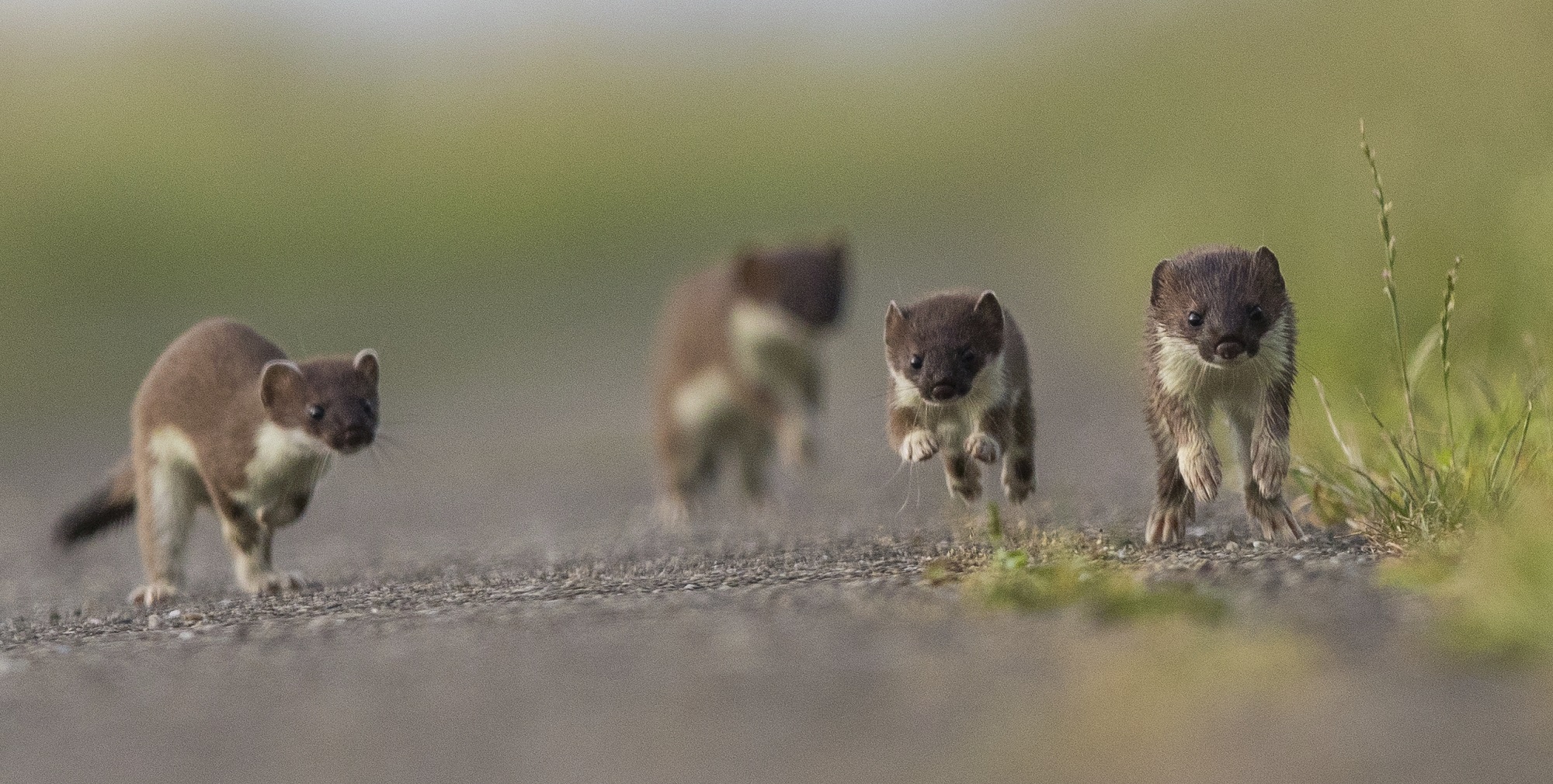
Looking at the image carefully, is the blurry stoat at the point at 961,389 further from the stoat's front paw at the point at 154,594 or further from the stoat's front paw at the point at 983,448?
the stoat's front paw at the point at 154,594

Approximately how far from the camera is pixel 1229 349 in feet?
16.8

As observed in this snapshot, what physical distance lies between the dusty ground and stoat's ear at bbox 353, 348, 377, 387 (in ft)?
0.91

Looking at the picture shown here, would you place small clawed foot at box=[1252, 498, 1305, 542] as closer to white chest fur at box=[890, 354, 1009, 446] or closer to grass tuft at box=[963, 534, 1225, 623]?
grass tuft at box=[963, 534, 1225, 623]

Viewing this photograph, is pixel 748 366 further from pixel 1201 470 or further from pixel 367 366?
pixel 1201 470

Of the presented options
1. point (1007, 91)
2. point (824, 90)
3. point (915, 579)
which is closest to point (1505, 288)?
point (915, 579)

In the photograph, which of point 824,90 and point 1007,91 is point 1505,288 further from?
point 824,90

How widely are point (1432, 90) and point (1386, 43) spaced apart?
6.18 feet

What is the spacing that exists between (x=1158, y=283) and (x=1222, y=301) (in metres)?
0.27

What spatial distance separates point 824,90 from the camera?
2830cm

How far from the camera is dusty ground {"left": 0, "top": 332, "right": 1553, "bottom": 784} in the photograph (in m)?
3.37

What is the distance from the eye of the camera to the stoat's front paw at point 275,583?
6.70 meters

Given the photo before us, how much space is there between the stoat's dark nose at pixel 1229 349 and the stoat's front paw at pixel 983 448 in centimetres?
70

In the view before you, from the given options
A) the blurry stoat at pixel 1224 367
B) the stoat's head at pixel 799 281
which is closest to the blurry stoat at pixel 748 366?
the stoat's head at pixel 799 281

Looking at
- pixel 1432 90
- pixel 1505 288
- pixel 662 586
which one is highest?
pixel 1432 90
